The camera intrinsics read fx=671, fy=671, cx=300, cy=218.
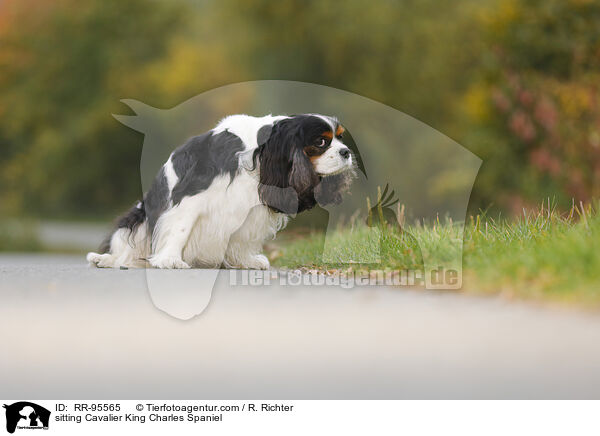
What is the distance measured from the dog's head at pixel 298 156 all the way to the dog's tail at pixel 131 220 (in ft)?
3.75

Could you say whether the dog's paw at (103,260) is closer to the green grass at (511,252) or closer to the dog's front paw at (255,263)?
the dog's front paw at (255,263)

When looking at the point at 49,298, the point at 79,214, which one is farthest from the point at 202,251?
the point at 79,214

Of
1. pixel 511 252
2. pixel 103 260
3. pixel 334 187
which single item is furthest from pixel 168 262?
pixel 511 252

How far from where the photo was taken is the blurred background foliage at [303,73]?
11.1 meters

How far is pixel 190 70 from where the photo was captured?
1834 cm

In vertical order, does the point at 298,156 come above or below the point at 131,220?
above

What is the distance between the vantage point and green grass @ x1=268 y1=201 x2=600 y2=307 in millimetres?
3666

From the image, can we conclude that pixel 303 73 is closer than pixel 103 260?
No

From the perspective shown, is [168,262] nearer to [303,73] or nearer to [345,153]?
[345,153]

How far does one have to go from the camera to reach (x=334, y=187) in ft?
18.5
